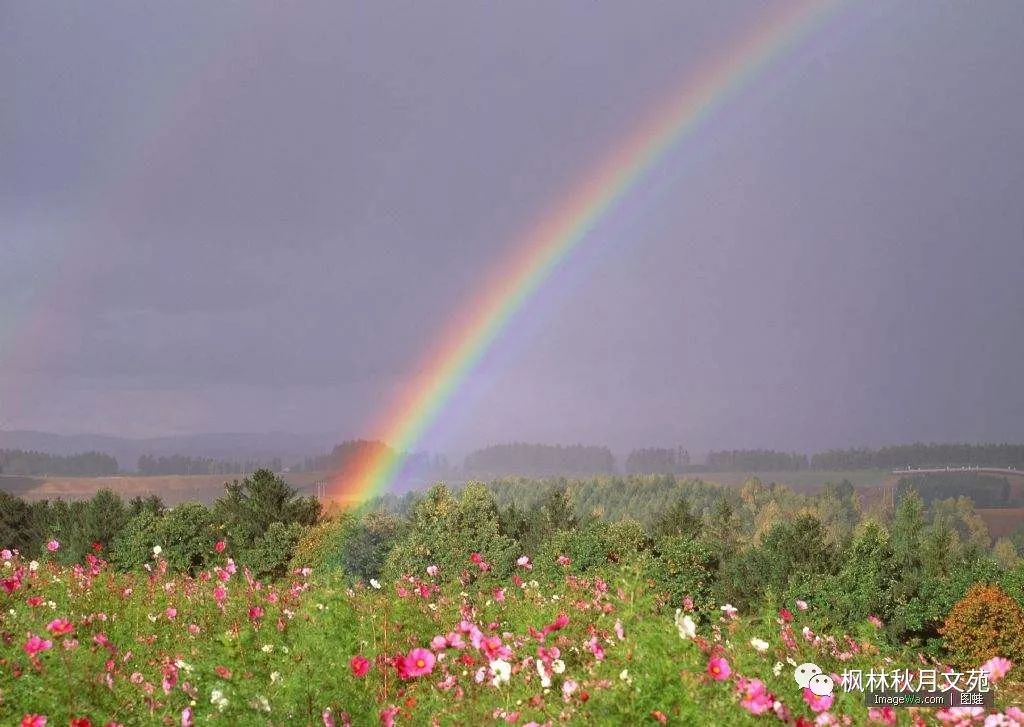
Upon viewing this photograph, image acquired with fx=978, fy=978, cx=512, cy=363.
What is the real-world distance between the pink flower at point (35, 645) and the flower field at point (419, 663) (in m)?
0.02

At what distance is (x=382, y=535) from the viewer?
67250 millimetres

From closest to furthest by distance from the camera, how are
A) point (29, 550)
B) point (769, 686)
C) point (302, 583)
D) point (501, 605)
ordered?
point (769, 686)
point (501, 605)
point (302, 583)
point (29, 550)

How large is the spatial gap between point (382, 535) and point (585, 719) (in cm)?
6226

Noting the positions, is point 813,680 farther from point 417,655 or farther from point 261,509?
point 261,509

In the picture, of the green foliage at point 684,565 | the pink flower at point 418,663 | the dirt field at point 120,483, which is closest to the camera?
the pink flower at point 418,663

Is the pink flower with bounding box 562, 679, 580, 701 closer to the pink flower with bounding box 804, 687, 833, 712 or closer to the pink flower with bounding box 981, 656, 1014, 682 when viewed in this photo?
the pink flower with bounding box 804, 687, 833, 712

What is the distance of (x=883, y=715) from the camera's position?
6.76 meters

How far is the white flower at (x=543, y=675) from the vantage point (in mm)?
7208

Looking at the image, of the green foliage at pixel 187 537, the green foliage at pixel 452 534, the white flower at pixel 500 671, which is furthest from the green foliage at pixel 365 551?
the white flower at pixel 500 671

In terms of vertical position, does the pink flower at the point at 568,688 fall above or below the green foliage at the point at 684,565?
above

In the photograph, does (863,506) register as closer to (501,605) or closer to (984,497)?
(984,497)

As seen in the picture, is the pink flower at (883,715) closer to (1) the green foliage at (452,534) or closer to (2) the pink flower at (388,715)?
(2) the pink flower at (388,715)

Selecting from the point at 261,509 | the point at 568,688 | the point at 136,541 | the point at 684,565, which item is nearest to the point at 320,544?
the point at 261,509

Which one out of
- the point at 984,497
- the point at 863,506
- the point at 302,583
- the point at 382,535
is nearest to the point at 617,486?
the point at 863,506
